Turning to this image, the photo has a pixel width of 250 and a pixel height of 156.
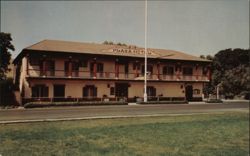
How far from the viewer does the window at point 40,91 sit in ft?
95.6

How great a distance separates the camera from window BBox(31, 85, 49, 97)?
95.6ft

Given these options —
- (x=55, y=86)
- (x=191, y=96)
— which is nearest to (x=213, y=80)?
(x=191, y=96)

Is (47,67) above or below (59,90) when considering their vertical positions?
above

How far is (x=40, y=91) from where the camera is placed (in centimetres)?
2953

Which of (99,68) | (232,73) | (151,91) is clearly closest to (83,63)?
(99,68)

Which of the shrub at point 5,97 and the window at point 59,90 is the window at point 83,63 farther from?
the shrub at point 5,97

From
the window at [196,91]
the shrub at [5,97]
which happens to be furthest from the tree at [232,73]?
the shrub at [5,97]

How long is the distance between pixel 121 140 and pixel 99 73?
78.6 feet

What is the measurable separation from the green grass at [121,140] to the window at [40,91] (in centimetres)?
1751

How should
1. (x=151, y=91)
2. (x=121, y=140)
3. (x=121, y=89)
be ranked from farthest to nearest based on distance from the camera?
1. (x=151, y=91)
2. (x=121, y=89)
3. (x=121, y=140)

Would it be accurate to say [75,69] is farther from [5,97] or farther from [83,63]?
[5,97]

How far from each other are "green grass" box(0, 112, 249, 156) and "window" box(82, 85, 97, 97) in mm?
19948

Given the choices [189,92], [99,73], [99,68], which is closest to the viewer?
[99,73]

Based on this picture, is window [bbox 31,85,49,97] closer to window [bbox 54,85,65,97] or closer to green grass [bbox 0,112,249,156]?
window [bbox 54,85,65,97]
